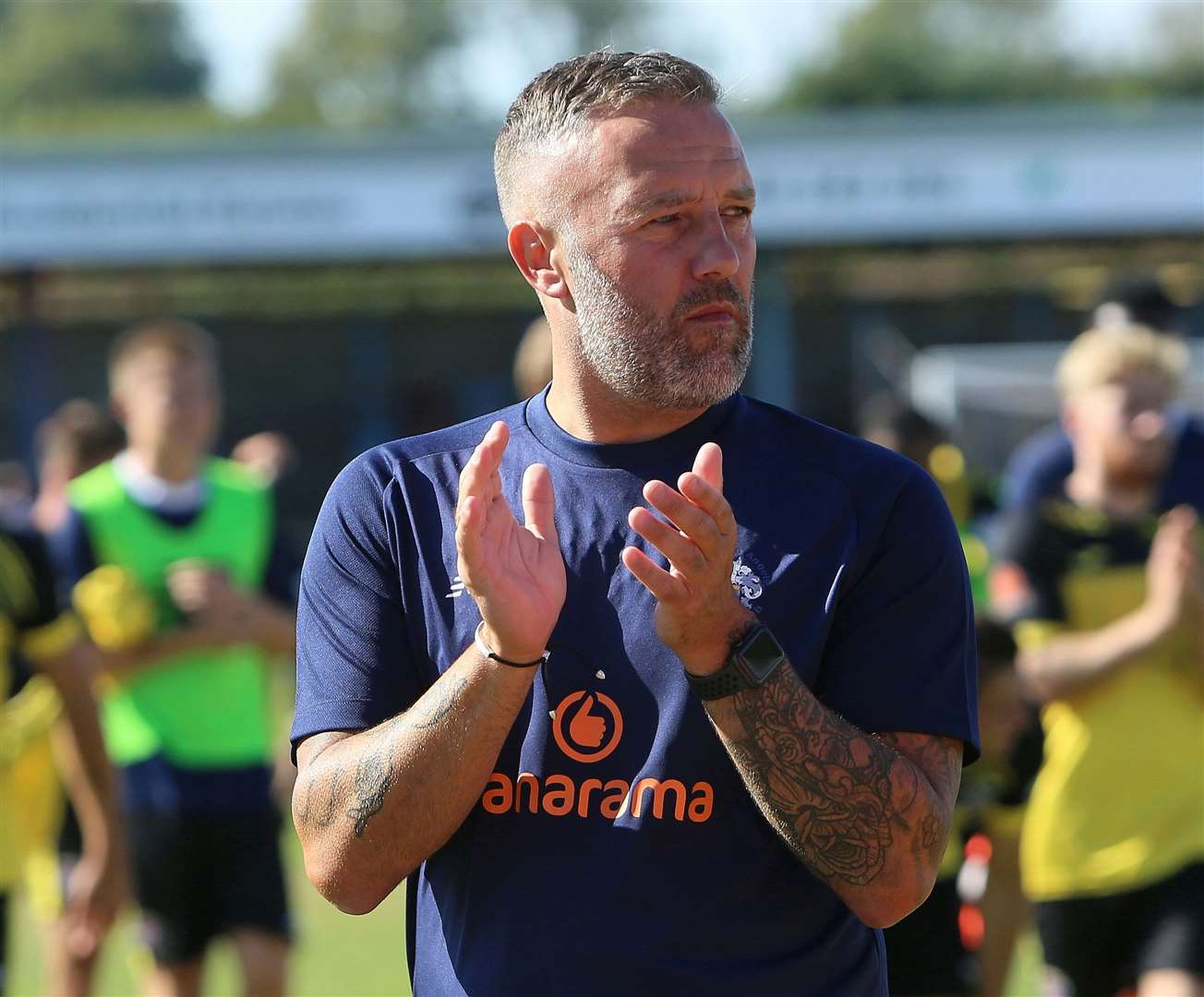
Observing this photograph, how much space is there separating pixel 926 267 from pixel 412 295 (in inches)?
360

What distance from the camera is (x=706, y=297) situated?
2674mm

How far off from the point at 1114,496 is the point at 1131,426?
228 millimetres

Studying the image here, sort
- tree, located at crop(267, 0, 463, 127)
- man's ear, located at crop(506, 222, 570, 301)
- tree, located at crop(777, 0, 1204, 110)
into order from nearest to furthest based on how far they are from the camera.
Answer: man's ear, located at crop(506, 222, 570, 301) < tree, located at crop(777, 0, 1204, 110) < tree, located at crop(267, 0, 463, 127)

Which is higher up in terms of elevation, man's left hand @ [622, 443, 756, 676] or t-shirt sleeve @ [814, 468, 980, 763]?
man's left hand @ [622, 443, 756, 676]

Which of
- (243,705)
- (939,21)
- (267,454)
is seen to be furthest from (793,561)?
(939,21)

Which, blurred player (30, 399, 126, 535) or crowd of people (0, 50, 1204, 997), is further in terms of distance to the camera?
blurred player (30, 399, 126, 535)

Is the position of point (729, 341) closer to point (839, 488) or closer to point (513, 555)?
point (839, 488)

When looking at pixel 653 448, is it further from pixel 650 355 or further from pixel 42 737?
pixel 42 737

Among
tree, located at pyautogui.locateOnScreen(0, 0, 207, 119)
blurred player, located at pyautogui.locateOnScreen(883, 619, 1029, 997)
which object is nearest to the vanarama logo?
blurred player, located at pyautogui.locateOnScreen(883, 619, 1029, 997)

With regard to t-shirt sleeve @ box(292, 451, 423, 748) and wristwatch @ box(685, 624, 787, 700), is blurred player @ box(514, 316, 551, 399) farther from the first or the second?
wristwatch @ box(685, 624, 787, 700)

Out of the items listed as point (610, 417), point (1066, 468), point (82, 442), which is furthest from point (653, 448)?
point (82, 442)

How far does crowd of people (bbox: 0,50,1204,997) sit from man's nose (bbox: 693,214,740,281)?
0.02 metres

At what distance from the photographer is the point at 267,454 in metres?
9.53

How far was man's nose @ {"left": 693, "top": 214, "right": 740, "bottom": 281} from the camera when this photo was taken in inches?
105
